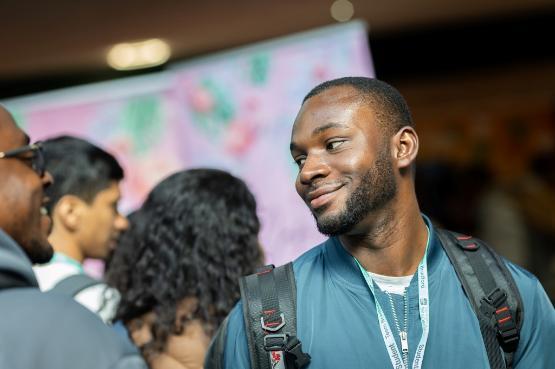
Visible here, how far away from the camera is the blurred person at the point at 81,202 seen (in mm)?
3977

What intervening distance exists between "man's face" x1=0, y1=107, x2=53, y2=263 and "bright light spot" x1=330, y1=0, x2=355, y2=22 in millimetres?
3959

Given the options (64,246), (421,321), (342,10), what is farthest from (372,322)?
(342,10)

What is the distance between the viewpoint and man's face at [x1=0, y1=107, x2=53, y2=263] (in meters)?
2.32

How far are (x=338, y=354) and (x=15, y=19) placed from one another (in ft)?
14.2

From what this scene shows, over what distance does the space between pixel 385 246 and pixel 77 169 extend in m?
1.76

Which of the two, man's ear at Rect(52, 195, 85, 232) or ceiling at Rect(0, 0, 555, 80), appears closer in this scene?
man's ear at Rect(52, 195, 85, 232)

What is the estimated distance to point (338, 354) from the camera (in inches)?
103

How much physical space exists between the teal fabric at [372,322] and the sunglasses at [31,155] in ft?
2.28

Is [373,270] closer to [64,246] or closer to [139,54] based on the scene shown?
[64,246]

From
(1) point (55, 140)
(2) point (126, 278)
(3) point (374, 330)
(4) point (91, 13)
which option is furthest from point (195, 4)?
(3) point (374, 330)

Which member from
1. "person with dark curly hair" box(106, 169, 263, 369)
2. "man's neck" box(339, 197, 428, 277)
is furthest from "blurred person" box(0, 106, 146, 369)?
"person with dark curly hair" box(106, 169, 263, 369)

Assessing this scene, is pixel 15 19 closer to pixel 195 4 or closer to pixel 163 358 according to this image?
pixel 195 4

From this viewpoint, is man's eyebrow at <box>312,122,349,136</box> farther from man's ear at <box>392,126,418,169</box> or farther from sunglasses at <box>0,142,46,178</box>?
sunglasses at <box>0,142,46,178</box>

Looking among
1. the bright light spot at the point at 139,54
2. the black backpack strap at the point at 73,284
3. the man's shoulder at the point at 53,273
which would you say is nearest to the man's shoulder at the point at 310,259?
the black backpack strap at the point at 73,284
